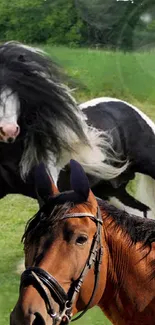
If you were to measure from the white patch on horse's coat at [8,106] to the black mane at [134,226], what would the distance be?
119 cm

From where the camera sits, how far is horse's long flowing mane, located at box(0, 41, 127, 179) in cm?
Answer: 296

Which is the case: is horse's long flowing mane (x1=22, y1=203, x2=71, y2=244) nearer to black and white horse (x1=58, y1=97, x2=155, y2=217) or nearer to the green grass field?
black and white horse (x1=58, y1=97, x2=155, y2=217)

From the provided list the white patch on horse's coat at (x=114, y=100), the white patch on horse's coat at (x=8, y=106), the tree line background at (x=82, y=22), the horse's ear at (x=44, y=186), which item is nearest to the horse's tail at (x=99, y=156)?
the white patch on horse's coat at (x=114, y=100)

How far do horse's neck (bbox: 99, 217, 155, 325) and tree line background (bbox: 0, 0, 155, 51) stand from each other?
1.84 meters

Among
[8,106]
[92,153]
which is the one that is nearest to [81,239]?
[8,106]

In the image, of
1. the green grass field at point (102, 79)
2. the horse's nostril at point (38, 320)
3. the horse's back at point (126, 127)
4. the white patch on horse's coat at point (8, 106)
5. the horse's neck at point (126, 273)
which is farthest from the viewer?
the green grass field at point (102, 79)

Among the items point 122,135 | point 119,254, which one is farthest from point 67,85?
point 119,254

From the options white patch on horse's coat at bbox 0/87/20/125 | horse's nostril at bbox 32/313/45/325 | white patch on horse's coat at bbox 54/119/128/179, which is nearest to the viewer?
horse's nostril at bbox 32/313/45/325

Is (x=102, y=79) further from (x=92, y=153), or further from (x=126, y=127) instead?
(x=92, y=153)

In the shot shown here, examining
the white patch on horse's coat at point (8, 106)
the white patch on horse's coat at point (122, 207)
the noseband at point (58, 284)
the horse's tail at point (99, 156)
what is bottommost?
the white patch on horse's coat at point (122, 207)

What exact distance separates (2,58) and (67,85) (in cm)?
31

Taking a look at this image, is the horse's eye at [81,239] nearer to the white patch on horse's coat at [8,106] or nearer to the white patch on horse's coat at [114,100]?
the white patch on horse's coat at [8,106]

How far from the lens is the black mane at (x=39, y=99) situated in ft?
9.72

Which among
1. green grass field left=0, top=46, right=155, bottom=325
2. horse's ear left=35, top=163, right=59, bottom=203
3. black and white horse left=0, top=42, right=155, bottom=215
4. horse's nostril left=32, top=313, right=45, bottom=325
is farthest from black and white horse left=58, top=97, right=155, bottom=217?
horse's nostril left=32, top=313, right=45, bottom=325
